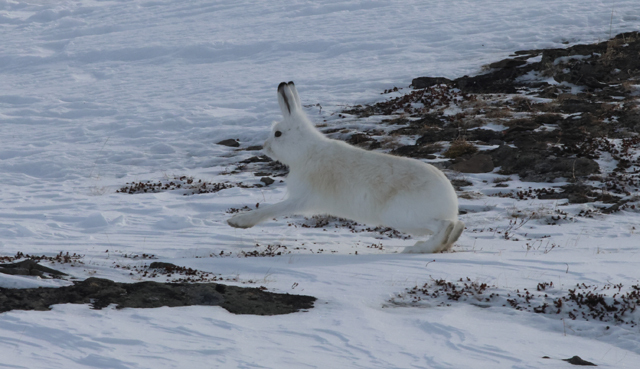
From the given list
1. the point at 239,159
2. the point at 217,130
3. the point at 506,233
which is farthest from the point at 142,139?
the point at 506,233

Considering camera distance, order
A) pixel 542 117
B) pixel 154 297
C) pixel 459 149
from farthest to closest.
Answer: pixel 542 117
pixel 459 149
pixel 154 297

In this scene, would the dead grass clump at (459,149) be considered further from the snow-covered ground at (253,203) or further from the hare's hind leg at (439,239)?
the hare's hind leg at (439,239)

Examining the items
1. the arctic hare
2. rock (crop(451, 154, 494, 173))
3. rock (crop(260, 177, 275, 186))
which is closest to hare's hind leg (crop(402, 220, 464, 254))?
the arctic hare

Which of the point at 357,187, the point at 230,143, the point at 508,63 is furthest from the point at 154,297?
the point at 508,63

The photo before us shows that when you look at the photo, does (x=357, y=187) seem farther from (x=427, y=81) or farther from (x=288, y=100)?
(x=427, y=81)

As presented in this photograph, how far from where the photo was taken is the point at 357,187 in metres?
7.29

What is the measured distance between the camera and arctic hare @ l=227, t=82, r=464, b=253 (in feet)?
23.1

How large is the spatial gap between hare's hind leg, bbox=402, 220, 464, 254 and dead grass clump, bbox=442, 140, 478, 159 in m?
6.10

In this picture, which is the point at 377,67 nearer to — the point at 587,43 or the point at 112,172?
the point at 587,43

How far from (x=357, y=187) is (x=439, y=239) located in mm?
1132

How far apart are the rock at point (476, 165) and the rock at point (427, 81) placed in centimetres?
713

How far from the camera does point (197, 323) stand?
4.55 metres

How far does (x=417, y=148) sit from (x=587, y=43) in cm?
1081

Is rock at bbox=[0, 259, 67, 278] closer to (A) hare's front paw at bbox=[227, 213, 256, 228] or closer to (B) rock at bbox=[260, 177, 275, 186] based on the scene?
(A) hare's front paw at bbox=[227, 213, 256, 228]
